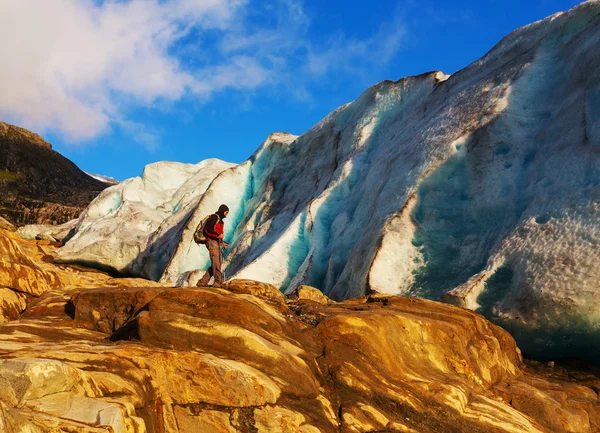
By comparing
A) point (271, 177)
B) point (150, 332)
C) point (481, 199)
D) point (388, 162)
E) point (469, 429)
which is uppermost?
point (271, 177)

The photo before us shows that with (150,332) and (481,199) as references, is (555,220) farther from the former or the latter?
(150,332)

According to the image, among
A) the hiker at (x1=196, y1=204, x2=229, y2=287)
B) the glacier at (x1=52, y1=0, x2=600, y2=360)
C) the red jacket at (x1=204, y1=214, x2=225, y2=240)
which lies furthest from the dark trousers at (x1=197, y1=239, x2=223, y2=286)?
the glacier at (x1=52, y1=0, x2=600, y2=360)

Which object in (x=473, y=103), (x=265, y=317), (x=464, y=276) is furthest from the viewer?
(x=473, y=103)

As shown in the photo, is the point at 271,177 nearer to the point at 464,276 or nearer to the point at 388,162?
the point at 388,162

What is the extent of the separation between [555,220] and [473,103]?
21.4 ft

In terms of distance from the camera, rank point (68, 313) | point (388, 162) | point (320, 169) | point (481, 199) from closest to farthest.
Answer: point (68, 313)
point (481, 199)
point (388, 162)
point (320, 169)

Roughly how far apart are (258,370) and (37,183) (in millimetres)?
83301

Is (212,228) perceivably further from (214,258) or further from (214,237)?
(214,258)

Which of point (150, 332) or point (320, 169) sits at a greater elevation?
point (320, 169)

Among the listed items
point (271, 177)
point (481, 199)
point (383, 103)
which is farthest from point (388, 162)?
point (271, 177)

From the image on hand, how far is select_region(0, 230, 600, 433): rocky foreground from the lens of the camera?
16.8 ft

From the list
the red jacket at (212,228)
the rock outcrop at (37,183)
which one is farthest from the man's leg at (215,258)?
the rock outcrop at (37,183)

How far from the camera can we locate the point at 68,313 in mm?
8891

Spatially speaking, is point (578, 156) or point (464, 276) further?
point (464, 276)
